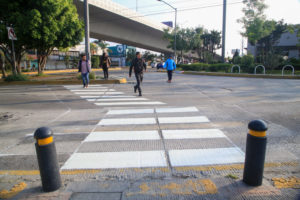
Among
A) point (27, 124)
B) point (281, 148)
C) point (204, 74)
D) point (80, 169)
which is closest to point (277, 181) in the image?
point (281, 148)

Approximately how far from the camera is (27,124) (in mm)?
5727

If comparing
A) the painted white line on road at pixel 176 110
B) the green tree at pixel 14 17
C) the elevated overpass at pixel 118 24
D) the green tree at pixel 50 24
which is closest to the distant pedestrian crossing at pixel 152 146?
the painted white line on road at pixel 176 110

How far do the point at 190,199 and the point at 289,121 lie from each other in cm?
446

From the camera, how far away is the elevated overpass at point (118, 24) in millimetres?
30125

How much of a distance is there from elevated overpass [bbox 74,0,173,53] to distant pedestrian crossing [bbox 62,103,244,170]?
25.3 m

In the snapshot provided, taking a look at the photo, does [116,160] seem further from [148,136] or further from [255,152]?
[255,152]

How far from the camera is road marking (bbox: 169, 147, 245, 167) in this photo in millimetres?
Answer: 3486

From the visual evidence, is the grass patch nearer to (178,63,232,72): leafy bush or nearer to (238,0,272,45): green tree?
(178,63,232,72): leafy bush

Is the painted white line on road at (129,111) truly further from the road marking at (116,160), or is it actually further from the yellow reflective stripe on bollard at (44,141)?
the yellow reflective stripe on bollard at (44,141)

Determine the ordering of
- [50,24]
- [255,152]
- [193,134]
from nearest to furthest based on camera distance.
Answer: [255,152] < [193,134] < [50,24]

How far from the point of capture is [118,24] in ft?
123

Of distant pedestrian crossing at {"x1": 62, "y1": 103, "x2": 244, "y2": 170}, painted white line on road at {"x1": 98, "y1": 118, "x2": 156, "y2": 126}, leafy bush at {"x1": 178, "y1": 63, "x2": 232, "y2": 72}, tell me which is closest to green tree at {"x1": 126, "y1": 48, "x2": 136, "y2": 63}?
leafy bush at {"x1": 178, "y1": 63, "x2": 232, "y2": 72}

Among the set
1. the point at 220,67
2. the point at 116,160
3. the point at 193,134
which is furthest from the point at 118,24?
the point at 116,160

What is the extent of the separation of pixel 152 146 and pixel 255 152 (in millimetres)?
1857
